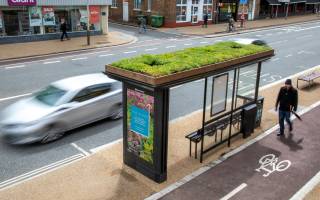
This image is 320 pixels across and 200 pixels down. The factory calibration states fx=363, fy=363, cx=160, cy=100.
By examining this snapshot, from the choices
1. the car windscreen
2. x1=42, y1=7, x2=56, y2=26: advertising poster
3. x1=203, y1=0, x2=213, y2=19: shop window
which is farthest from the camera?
x1=203, y1=0, x2=213, y2=19: shop window

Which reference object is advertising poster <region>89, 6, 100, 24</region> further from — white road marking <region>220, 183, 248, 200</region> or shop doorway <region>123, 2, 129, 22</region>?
white road marking <region>220, 183, 248, 200</region>

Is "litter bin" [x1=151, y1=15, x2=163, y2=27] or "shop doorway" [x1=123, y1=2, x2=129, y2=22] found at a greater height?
"shop doorway" [x1=123, y1=2, x2=129, y2=22]

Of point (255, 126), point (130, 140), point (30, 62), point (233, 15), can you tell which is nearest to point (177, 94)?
point (255, 126)

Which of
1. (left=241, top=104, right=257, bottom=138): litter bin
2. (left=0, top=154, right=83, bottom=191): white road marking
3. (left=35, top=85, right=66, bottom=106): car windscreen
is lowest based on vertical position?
(left=0, top=154, right=83, bottom=191): white road marking

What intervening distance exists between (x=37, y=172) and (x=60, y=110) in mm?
2377

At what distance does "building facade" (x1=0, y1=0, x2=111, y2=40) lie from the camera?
26.9 meters

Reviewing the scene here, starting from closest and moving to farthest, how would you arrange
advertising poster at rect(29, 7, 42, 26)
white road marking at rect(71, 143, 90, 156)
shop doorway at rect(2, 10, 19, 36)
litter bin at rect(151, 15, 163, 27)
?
white road marking at rect(71, 143, 90, 156) → shop doorway at rect(2, 10, 19, 36) → advertising poster at rect(29, 7, 42, 26) → litter bin at rect(151, 15, 163, 27)

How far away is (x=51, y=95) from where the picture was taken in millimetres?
11484

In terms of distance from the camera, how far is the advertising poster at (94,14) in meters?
31.3

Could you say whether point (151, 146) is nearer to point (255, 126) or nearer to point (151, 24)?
point (255, 126)

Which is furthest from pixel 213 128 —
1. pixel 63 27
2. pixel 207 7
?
pixel 207 7

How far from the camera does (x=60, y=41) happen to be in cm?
2888

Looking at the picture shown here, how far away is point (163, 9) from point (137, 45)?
41.3 feet

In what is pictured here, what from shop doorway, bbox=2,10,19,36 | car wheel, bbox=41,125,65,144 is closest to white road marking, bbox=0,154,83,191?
car wheel, bbox=41,125,65,144
